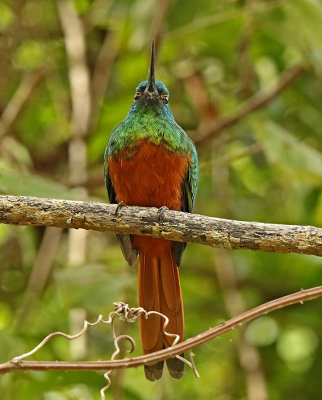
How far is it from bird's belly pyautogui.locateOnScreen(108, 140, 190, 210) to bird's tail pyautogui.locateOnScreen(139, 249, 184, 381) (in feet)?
0.78

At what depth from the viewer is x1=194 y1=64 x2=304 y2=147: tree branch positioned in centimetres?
339

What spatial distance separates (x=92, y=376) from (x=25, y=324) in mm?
671

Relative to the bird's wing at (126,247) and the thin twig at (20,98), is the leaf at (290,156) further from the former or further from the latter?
the thin twig at (20,98)

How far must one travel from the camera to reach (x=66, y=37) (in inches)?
151

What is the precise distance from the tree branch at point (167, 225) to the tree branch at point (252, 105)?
5.07 feet

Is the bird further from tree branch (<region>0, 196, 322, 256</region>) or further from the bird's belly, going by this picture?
tree branch (<region>0, 196, 322, 256</region>)

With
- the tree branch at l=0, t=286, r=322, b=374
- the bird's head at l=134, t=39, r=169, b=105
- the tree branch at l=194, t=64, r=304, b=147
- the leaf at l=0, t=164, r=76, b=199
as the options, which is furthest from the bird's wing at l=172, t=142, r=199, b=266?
the tree branch at l=0, t=286, r=322, b=374

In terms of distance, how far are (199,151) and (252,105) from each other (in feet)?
1.82

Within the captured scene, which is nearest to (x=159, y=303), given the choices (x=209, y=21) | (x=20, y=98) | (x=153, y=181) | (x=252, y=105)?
(x=153, y=181)

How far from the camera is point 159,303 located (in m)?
2.41

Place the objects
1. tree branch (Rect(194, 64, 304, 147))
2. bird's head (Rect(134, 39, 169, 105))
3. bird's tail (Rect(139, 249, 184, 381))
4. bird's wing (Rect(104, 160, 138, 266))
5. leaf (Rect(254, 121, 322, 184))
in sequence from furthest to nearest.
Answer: tree branch (Rect(194, 64, 304, 147)) → bird's head (Rect(134, 39, 169, 105)) → leaf (Rect(254, 121, 322, 184)) → bird's wing (Rect(104, 160, 138, 266)) → bird's tail (Rect(139, 249, 184, 381))

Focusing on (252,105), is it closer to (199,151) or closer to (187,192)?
(199,151)

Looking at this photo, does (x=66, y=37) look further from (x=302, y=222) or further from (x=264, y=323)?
(x=264, y=323)

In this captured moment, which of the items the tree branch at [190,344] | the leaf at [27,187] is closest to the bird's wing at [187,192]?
the leaf at [27,187]
